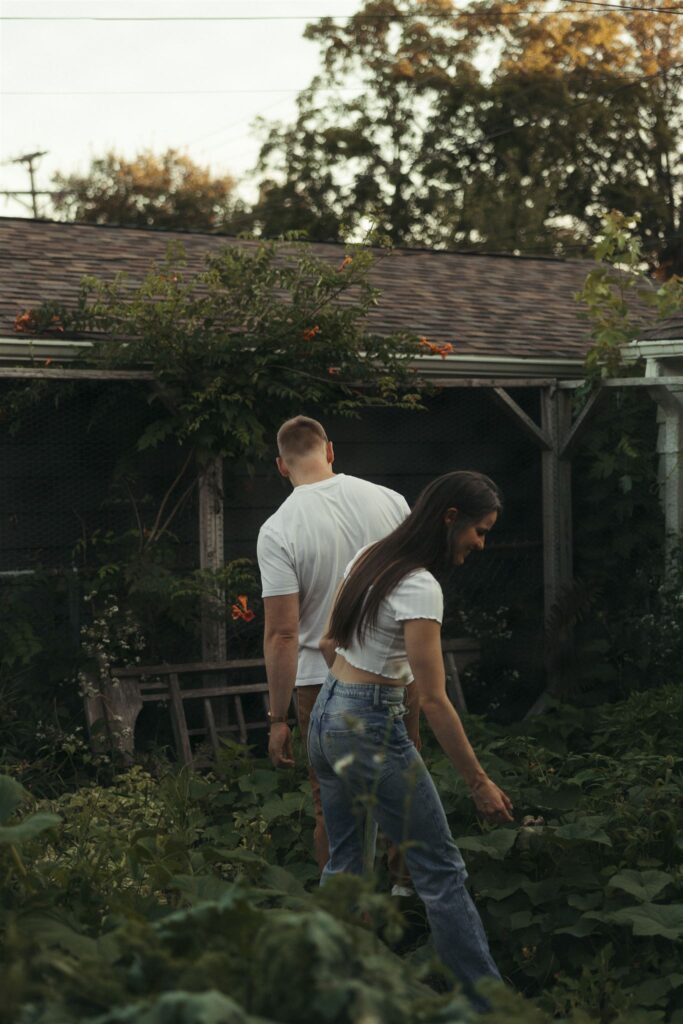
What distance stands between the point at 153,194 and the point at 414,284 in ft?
78.6

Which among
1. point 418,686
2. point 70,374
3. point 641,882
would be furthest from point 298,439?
point 70,374

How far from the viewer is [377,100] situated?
1119 inches

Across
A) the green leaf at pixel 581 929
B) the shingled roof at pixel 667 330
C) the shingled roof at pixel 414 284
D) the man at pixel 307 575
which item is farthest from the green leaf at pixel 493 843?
the shingled roof at pixel 667 330

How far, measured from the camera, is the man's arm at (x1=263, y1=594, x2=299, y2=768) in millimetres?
4531

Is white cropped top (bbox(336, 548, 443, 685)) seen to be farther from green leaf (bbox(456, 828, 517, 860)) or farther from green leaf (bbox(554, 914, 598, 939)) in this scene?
green leaf (bbox(554, 914, 598, 939))

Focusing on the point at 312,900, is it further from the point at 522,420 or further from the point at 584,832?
the point at 522,420

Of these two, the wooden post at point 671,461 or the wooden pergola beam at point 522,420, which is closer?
the wooden post at point 671,461

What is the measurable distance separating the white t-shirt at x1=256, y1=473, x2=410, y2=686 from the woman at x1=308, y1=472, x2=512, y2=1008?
35.8 inches

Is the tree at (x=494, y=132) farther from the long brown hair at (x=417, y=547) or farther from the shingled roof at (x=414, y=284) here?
the long brown hair at (x=417, y=547)

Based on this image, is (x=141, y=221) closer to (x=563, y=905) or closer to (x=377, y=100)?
(x=377, y=100)

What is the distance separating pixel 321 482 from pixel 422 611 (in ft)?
4.46

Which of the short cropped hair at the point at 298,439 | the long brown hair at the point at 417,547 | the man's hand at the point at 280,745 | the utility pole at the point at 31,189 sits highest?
the utility pole at the point at 31,189

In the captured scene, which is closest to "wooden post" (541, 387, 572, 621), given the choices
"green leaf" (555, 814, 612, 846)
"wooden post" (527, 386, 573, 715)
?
"wooden post" (527, 386, 573, 715)

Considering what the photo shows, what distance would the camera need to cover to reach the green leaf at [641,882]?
4332 millimetres
